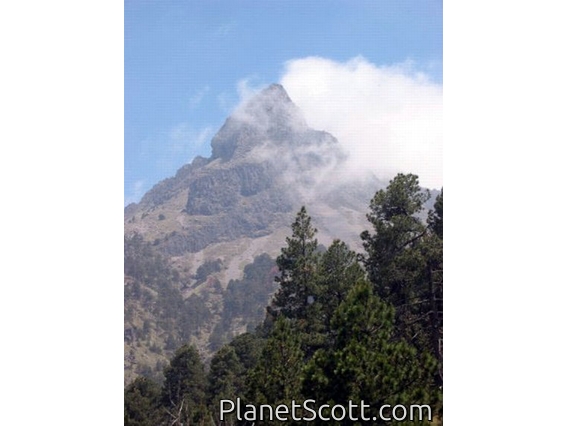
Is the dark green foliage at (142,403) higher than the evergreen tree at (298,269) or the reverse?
the reverse

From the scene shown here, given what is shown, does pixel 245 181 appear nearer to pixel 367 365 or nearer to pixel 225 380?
pixel 225 380

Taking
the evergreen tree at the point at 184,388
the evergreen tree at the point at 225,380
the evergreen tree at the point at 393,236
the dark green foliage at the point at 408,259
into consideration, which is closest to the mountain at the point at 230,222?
the evergreen tree at the point at 393,236

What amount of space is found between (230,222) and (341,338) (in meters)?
21.2

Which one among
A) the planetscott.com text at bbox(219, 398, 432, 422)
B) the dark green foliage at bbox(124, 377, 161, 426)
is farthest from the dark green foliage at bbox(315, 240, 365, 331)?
the dark green foliage at bbox(124, 377, 161, 426)

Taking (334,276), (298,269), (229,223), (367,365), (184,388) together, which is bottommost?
(184,388)

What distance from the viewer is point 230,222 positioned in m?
32.5

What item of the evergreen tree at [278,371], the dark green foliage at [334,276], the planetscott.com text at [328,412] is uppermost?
the dark green foliage at [334,276]

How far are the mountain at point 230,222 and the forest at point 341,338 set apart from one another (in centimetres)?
96

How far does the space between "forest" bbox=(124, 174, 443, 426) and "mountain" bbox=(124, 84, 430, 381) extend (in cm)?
96

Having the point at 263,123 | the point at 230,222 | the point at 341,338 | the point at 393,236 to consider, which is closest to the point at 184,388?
the point at 393,236

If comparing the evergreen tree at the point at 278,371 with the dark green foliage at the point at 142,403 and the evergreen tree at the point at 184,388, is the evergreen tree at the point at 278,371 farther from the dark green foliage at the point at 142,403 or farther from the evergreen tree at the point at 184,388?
the dark green foliage at the point at 142,403

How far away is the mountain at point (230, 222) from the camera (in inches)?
680

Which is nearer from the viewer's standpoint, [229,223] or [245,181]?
[245,181]
